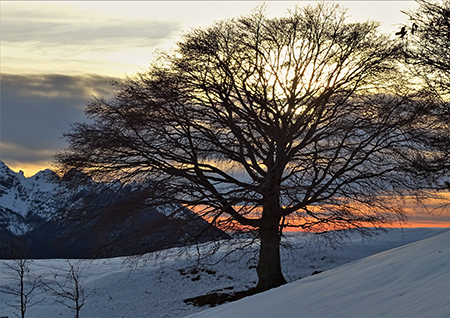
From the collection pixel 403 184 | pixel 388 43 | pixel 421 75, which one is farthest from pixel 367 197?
pixel 388 43

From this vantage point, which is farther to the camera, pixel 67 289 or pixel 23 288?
pixel 23 288

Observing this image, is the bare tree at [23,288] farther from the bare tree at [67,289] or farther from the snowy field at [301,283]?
the bare tree at [67,289]

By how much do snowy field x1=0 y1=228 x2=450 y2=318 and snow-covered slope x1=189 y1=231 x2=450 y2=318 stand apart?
0.04ft

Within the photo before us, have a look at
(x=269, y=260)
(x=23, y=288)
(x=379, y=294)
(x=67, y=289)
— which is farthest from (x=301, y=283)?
(x=23, y=288)

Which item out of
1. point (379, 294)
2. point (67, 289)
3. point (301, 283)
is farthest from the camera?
point (67, 289)

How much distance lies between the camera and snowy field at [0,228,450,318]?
6.13 meters

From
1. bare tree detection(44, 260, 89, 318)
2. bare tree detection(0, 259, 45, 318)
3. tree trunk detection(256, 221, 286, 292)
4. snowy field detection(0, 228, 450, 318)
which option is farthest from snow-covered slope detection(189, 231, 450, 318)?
bare tree detection(0, 259, 45, 318)

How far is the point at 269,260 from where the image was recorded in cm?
1644

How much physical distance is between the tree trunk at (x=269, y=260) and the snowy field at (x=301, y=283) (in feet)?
2.56

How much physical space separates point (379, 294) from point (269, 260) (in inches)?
401

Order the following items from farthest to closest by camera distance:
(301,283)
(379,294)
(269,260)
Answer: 1. (269,260)
2. (301,283)
3. (379,294)

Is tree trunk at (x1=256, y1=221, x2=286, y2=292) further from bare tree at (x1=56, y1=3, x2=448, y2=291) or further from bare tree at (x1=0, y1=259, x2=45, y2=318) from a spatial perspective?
bare tree at (x1=0, y1=259, x2=45, y2=318)

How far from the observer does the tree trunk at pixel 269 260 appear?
16125mm

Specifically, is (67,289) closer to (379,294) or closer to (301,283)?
(301,283)
